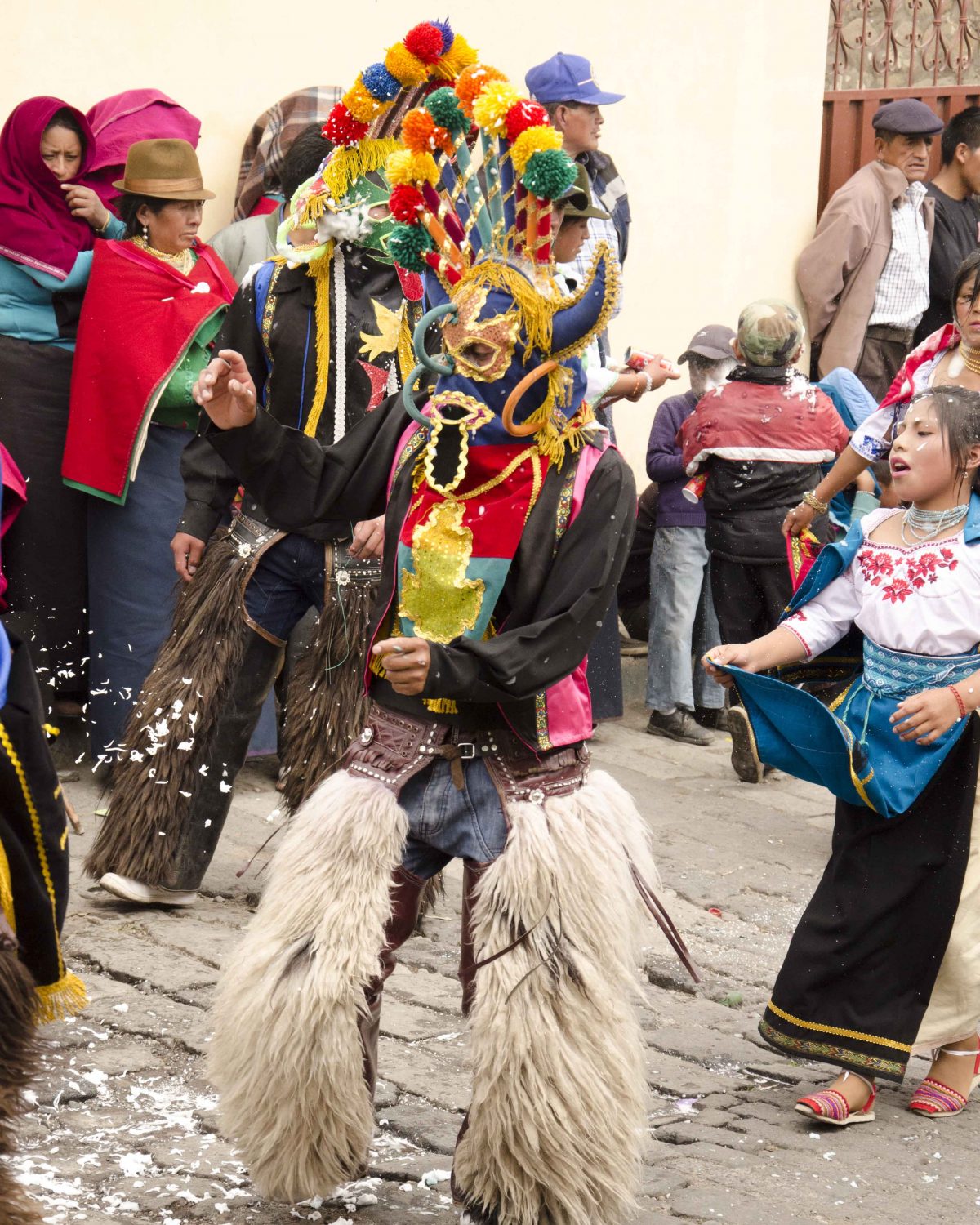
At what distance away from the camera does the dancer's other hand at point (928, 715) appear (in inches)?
148

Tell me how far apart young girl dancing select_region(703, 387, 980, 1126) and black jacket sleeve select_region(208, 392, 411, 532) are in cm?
93

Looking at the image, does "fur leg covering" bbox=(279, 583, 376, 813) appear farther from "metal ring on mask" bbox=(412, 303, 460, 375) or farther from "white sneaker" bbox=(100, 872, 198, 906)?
"metal ring on mask" bbox=(412, 303, 460, 375)

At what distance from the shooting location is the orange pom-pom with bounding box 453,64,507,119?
323cm

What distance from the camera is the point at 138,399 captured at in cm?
579

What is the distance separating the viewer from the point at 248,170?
675 centimetres

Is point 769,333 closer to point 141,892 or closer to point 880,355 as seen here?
point 880,355

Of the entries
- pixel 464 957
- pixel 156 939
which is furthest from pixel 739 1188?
pixel 156 939

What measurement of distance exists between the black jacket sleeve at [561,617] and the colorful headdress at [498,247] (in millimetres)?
137

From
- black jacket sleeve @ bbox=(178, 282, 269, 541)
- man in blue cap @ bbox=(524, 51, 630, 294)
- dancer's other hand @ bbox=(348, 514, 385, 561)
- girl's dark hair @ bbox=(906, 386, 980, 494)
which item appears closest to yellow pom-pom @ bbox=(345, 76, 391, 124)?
dancer's other hand @ bbox=(348, 514, 385, 561)

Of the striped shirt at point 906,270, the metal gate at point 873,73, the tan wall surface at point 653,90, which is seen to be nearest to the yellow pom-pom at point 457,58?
the tan wall surface at point 653,90

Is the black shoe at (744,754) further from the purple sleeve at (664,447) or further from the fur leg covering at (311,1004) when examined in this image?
the fur leg covering at (311,1004)

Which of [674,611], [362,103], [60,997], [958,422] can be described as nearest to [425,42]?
[362,103]

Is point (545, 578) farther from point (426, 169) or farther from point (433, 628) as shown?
point (426, 169)

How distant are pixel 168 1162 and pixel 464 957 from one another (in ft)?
2.41
